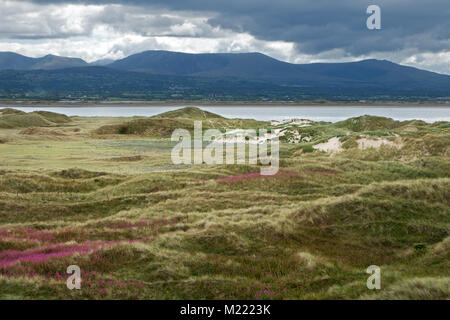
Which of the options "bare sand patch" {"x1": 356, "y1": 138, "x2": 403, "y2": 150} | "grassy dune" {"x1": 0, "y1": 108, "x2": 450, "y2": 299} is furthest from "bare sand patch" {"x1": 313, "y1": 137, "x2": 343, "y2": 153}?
"grassy dune" {"x1": 0, "y1": 108, "x2": 450, "y2": 299}

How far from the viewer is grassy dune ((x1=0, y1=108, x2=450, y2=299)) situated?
42.9 feet

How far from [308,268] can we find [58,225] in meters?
13.4

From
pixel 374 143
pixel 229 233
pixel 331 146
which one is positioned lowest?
pixel 229 233

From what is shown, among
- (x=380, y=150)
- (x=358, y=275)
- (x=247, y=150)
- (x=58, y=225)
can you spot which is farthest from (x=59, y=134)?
(x=358, y=275)

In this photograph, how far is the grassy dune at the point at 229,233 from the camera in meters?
13.1

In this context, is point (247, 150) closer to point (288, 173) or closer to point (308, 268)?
point (288, 173)

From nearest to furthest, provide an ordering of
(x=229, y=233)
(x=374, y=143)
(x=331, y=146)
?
(x=229, y=233), (x=374, y=143), (x=331, y=146)

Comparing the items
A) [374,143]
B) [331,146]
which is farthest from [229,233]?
[331,146]

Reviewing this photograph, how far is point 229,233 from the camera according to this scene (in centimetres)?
1819

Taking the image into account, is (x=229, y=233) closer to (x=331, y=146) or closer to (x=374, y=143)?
(x=374, y=143)

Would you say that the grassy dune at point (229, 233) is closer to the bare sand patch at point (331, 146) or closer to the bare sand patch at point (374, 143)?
the bare sand patch at point (374, 143)
